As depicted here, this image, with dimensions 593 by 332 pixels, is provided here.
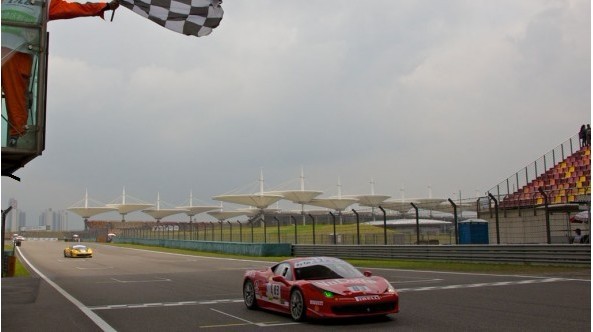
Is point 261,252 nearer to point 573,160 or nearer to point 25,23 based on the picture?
point 573,160

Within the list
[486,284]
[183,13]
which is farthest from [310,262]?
[486,284]

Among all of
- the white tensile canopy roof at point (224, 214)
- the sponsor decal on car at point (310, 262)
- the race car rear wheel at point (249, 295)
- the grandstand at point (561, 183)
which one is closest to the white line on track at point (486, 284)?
the race car rear wheel at point (249, 295)

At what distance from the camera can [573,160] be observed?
35906 mm

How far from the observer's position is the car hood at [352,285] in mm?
9406

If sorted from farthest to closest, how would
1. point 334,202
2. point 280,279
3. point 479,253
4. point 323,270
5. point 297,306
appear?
point 334,202, point 479,253, point 280,279, point 323,270, point 297,306

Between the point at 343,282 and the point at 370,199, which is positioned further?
the point at 370,199

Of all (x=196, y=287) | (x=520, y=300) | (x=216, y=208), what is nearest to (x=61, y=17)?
(x=520, y=300)

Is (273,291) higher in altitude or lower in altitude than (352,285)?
lower

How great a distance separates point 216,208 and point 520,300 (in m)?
172

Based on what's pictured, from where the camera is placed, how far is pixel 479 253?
24.4 metres

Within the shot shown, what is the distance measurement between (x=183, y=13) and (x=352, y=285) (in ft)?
15.3

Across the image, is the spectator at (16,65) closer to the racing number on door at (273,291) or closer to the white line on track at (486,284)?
the racing number on door at (273,291)

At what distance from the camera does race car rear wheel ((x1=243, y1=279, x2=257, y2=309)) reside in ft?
38.3

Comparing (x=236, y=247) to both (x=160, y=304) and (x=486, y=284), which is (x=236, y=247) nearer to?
(x=486, y=284)
